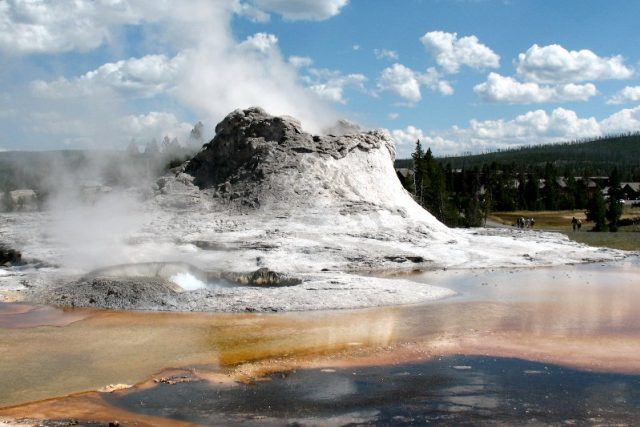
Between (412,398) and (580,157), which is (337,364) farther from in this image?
(580,157)

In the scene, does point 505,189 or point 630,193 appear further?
point 630,193

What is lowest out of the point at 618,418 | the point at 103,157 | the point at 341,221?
the point at 618,418

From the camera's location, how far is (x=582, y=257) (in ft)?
71.4

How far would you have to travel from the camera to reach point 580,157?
14075 centimetres

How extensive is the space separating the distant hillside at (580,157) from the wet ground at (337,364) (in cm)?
9863

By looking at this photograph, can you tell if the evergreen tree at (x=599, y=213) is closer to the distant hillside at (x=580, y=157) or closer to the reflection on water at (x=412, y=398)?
the reflection on water at (x=412, y=398)

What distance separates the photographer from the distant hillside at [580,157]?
12063cm

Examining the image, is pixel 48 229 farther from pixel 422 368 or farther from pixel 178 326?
pixel 422 368

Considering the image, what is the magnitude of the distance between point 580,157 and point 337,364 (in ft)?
473

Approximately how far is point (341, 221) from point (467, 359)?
11898 mm

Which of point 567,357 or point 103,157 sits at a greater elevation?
point 103,157

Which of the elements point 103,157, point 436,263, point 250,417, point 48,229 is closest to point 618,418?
point 250,417

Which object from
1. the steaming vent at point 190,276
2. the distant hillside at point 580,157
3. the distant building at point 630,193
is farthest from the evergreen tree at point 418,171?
the distant hillside at point 580,157

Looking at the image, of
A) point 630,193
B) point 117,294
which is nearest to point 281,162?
point 117,294
